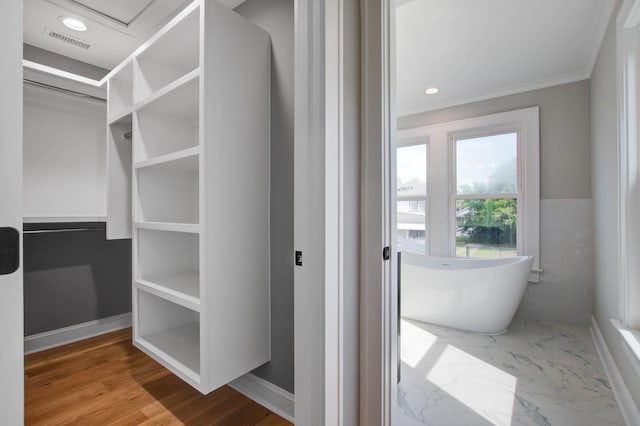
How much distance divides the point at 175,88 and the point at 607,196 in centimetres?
264

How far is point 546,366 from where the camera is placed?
197 cm

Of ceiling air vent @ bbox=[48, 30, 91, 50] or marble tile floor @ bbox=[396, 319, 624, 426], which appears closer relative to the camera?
marble tile floor @ bbox=[396, 319, 624, 426]

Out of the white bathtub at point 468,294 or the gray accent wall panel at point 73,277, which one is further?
the white bathtub at point 468,294

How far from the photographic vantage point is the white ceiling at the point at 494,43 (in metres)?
1.85

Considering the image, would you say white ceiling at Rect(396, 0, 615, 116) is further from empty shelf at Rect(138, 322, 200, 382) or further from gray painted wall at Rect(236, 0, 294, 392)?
empty shelf at Rect(138, 322, 200, 382)

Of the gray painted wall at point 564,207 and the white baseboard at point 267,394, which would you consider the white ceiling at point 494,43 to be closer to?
the gray painted wall at point 564,207

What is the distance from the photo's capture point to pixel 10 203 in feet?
1.73

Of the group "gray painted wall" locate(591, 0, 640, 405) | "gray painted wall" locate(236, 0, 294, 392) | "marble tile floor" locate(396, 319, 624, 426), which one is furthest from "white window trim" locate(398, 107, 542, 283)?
"gray painted wall" locate(236, 0, 294, 392)

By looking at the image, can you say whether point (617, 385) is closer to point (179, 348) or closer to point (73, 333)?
point (179, 348)

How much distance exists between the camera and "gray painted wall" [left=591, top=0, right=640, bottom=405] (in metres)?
1.72

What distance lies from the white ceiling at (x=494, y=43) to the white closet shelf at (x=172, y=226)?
64.5 inches

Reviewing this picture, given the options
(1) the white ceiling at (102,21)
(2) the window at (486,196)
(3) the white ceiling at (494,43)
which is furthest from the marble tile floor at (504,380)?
(1) the white ceiling at (102,21)

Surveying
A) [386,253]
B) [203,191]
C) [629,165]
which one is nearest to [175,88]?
[203,191]

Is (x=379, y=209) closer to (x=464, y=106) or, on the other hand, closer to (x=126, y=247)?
(x=126, y=247)
